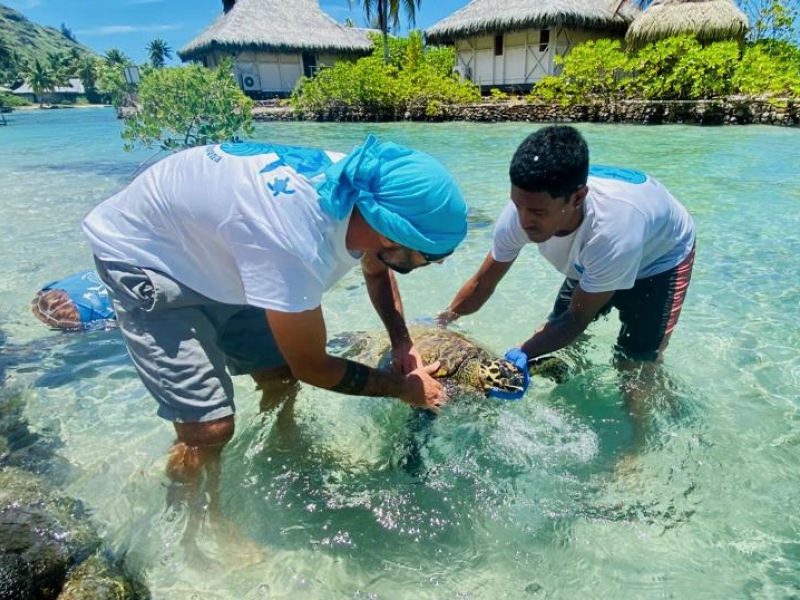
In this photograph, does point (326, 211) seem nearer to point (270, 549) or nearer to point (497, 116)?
point (270, 549)

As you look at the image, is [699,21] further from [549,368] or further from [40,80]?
[40,80]

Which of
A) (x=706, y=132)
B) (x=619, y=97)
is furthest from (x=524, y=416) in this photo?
(x=619, y=97)

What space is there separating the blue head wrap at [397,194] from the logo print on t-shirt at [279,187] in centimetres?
11

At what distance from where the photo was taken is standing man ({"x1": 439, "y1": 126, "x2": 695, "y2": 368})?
77.1 inches

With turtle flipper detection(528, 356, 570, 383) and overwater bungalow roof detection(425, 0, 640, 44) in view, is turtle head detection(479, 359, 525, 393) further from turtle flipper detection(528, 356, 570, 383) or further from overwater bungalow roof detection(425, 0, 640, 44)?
overwater bungalow roof detection(425, 0, 640, 44)

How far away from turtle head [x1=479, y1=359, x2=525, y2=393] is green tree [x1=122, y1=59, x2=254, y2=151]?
808 centimetres

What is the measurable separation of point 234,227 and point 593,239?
1.44m

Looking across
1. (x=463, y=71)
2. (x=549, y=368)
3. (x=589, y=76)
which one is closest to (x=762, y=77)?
(x=589, y=76)

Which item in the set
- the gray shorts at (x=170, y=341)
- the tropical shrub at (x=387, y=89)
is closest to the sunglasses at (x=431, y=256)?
the gray shorts at (x=170, y=341)

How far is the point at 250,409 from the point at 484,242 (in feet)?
12.8

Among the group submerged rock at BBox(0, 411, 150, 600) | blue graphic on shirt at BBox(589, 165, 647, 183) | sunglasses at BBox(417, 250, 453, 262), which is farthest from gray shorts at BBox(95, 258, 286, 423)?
blue graphic on shirt at BBox(589, 165, 647, 183)

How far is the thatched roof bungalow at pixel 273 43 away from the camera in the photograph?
91.4 feet

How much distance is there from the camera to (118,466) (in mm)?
2639

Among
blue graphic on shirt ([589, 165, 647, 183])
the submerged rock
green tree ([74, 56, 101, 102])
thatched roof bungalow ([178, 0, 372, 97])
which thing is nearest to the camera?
the submerged rock
